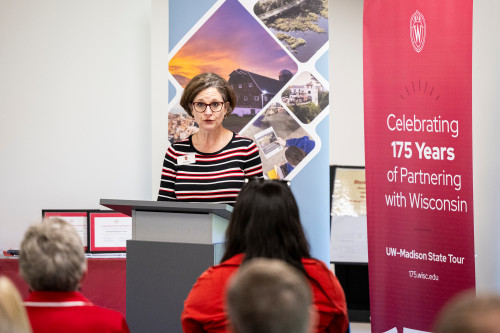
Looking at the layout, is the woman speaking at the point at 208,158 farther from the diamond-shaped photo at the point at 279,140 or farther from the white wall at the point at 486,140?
the white wall at the point at 486,140

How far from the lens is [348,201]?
6.95 metres

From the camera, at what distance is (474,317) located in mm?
1355

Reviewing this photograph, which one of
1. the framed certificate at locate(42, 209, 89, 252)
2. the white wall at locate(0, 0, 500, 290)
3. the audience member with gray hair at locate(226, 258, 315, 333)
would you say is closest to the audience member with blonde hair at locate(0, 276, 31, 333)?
the audience member with gray hair at locate(226, 258, 315, 333)

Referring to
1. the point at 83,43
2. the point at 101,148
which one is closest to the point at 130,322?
the point at 101,148

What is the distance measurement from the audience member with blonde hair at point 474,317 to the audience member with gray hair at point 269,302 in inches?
12.2

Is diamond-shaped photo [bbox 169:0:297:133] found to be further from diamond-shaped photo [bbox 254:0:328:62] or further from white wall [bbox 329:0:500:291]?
white wall [bbox 329:0:500:291]

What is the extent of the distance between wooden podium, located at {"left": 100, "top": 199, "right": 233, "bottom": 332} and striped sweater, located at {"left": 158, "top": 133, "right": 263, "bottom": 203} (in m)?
0.72

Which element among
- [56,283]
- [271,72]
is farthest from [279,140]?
[56,283]

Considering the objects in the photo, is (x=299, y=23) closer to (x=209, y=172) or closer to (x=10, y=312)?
(x=209, y=172)

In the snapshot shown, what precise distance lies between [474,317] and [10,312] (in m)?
0.99

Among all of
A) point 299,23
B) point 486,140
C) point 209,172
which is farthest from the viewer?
point 299,23

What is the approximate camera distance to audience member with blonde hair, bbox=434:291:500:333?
4.41 ft

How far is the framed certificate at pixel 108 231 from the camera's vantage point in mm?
5383

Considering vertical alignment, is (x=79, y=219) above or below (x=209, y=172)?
below
